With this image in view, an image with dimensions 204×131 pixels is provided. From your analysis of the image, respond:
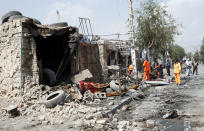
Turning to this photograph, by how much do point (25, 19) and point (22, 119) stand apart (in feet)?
14.6

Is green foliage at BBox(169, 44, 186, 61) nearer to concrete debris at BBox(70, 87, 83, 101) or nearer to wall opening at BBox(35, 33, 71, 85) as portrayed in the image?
wall opening at BBox(35, 33, 71, 85)

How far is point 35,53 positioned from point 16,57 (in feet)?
2.79

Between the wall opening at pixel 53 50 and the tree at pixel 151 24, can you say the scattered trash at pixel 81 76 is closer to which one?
the wall opening at pixel 53 50

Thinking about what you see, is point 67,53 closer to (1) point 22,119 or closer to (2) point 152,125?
(1) point 22,119

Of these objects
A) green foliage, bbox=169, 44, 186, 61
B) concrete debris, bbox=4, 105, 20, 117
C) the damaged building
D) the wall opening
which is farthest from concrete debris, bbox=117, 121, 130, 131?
green foliage, bbox=169, 44, 186, 61

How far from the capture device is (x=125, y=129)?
5605 millimetres

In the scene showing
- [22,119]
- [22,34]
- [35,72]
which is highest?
[22,34]

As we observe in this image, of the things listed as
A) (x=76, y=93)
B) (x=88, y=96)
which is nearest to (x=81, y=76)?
(x=76, y=93)

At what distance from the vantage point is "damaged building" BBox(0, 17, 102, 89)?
31.0 ft

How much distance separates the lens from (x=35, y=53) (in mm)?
9875

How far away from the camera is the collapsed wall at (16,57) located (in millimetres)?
9406

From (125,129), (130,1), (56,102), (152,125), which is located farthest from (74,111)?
(130,1)

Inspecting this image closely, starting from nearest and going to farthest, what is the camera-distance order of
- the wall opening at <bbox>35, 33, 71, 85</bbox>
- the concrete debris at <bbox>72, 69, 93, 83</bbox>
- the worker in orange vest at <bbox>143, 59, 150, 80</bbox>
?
1. the concrete debris at <bbox>72, 69, 93, 83</bbox>
2. the wall opening at <bbox>35, 33, 71, 85</bbox>
3. the worker in orange vest at <bbox>143, 59, 150, 80</bbox>

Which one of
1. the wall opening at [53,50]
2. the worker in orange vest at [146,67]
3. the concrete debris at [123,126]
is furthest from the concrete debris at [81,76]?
the concrete debris at [123,126]
